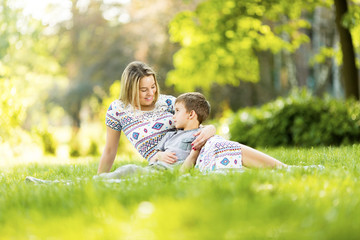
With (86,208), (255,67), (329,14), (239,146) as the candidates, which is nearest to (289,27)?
(255,67)

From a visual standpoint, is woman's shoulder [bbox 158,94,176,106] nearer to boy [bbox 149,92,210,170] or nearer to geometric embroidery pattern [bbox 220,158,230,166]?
boy [bbox 149,92,210,170]

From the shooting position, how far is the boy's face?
15.6 ft

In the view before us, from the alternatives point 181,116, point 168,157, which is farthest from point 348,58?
point 168,157

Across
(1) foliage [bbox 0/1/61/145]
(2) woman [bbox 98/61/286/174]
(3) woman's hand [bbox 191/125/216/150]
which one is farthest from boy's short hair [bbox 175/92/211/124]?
(1) foliage [bbox 0/1/61/145]

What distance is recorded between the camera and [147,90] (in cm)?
509

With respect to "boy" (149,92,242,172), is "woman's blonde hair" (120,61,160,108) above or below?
above

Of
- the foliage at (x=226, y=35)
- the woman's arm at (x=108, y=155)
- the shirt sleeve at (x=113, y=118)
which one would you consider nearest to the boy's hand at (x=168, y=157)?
the woman's arm at (x=108, y=155)

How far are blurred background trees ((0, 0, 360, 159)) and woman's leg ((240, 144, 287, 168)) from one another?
230 inches

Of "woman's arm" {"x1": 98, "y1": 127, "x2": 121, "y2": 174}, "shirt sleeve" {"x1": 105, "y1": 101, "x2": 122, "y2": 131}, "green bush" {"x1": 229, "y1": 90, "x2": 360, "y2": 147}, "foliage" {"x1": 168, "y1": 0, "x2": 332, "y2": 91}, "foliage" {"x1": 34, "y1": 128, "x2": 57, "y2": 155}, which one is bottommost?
"foliage" {"x1": 34, "y1": 128, "x2": 57, "y2": 155}

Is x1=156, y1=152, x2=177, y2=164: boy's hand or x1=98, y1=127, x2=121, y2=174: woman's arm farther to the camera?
x1=98, y1=127, x2=121, y2=174: woman's arm

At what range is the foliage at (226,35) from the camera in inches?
444

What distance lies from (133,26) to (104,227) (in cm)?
2711

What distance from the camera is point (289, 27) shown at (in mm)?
12094

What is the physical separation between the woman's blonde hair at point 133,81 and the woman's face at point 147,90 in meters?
0.05
